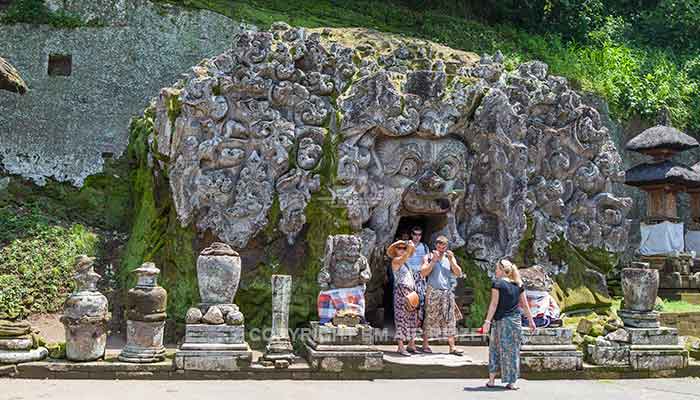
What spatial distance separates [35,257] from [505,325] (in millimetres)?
9424

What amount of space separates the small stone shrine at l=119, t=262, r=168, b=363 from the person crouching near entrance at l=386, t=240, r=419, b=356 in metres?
3.04

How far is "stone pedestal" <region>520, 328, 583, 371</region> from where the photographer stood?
32.8 feet

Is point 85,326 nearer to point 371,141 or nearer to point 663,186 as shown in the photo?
point 371,141

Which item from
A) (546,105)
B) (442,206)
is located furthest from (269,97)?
(546,105)

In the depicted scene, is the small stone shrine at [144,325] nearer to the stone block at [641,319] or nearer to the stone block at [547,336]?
the stone block at [547,336]

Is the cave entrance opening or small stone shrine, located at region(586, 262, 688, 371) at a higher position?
the cave entrance opening

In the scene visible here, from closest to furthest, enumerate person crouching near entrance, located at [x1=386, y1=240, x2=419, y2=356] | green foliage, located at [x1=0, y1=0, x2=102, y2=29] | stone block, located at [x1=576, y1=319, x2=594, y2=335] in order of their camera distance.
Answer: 1. person crouching near entrance, located at [x1=386, y1=240, x2=419, y2=356]
2. stone block, located at [x1=576, y1=319, x2=594, y2=335]
3. green foliage, located at [x1=0, y1=0, x2=102, y2=29]

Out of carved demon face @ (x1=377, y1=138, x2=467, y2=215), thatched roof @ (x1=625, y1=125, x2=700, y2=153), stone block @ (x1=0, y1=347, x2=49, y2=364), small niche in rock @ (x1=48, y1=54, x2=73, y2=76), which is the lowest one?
stone block @ (x1=0, y1=347, x2=49, y2=364)

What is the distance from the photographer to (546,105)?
536 inches

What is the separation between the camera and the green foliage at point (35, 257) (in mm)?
13625

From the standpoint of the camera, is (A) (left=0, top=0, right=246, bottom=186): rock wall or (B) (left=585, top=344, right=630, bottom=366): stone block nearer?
(B) (left=585, top=344, right=630, bottom=366): stone block

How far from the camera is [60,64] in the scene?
18.5 meters

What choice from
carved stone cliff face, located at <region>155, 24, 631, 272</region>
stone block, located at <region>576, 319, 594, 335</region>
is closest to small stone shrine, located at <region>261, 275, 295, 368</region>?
carved stone cliff face, located at <region>155, 24, 631, 272</region>

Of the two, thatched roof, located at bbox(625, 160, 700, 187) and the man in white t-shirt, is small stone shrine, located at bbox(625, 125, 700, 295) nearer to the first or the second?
thatched roof, located at bbox(625, 160, 700, 187)
